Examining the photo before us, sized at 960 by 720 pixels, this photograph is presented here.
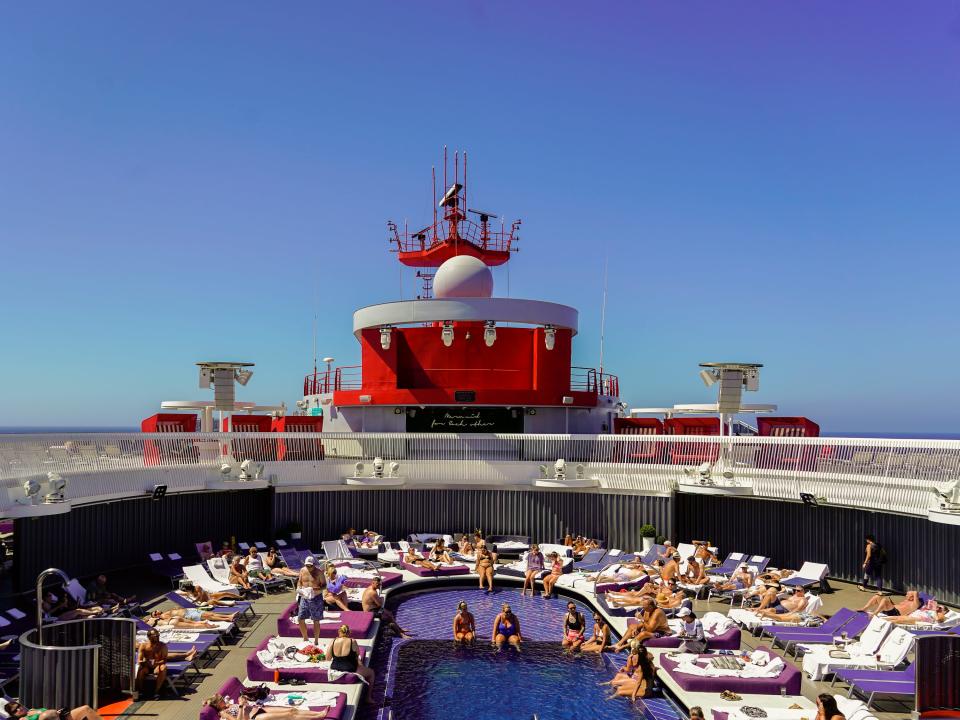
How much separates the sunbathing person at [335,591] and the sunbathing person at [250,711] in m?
4.80

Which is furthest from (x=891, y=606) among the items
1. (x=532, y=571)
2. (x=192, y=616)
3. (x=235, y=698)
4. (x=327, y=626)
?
(x=192, y=616)

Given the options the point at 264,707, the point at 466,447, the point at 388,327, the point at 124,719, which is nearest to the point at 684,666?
the point at 264,707

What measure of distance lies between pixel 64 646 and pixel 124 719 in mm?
1259

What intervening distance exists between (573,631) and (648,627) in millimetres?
1289

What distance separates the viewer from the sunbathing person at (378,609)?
13354 millimetres

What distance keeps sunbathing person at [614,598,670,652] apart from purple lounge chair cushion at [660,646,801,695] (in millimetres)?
1822

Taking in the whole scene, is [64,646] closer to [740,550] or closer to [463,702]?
[463,702]

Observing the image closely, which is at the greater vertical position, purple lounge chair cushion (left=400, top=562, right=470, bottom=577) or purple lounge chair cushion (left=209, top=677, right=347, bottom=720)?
purple lounge chair cushion (left=209, top=677, right=347, bottom=720)

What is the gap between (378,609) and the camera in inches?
541

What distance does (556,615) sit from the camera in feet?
48.3

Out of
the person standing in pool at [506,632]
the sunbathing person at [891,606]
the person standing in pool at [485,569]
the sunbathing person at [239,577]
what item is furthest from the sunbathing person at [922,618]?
the sunbathing person at [239,577]

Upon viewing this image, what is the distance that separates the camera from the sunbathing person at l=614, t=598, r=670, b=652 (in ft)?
39.4

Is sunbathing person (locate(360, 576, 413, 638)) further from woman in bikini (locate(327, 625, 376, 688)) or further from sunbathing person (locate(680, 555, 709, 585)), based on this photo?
sunbathing person (locate(680, 555, 709, 585))

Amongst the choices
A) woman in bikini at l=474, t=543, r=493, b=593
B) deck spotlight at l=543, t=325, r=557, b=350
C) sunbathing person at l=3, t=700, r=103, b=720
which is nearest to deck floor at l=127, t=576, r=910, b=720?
sunbathing person at l=3, t=700, r=103, b=720
